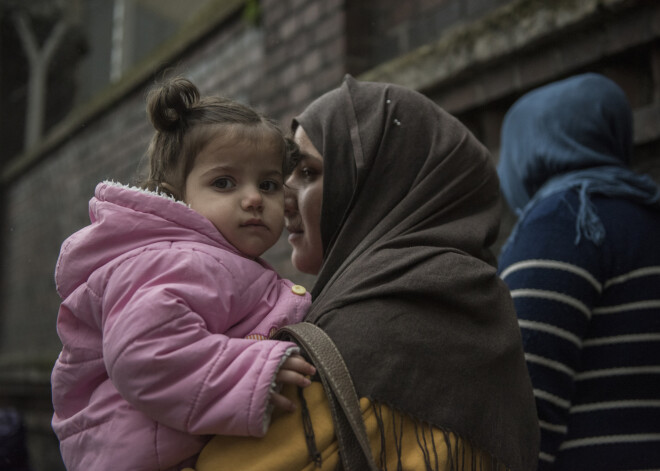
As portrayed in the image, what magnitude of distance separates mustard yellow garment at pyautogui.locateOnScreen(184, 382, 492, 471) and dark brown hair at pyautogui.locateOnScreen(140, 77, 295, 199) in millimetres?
527

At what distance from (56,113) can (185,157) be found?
380 inches

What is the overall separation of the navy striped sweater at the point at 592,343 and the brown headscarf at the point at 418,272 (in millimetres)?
186

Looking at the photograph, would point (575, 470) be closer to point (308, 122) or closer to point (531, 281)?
point (531, 281)

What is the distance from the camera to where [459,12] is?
327cm

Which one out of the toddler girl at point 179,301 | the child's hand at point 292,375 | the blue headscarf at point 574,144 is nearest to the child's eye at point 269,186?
the toddler girl at point 179,301

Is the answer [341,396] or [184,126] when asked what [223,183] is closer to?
[184,126]

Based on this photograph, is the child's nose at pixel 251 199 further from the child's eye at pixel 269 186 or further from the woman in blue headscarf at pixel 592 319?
the woman in blue headscarf at pixel 592 319

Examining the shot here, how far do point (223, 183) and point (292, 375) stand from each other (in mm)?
451

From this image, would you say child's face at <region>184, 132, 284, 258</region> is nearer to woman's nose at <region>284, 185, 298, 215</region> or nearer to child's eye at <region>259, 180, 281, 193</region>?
child's eye at <region>259, 180, 281, 193</region>

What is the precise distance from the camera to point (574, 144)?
2.21 meters

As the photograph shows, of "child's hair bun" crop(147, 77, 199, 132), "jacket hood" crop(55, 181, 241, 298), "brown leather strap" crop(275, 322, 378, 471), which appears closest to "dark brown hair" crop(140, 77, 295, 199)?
"child's hair bun" crop(147, 77, 199, 132)

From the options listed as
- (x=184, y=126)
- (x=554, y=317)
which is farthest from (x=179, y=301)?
(x=554, y=317)

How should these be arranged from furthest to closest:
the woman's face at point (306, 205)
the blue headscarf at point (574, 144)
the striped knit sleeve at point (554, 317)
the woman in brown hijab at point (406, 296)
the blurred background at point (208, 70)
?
1. the blurred background at point (208, 70)
2. the blue headscarf at point (574, 144)
3. the woman's face at point (306, 205)
4. the striped knit sleeve at point (554, 317)
5. the woman in brown hijab at point (406, 296)

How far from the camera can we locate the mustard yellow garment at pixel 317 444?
1215 millimetres
